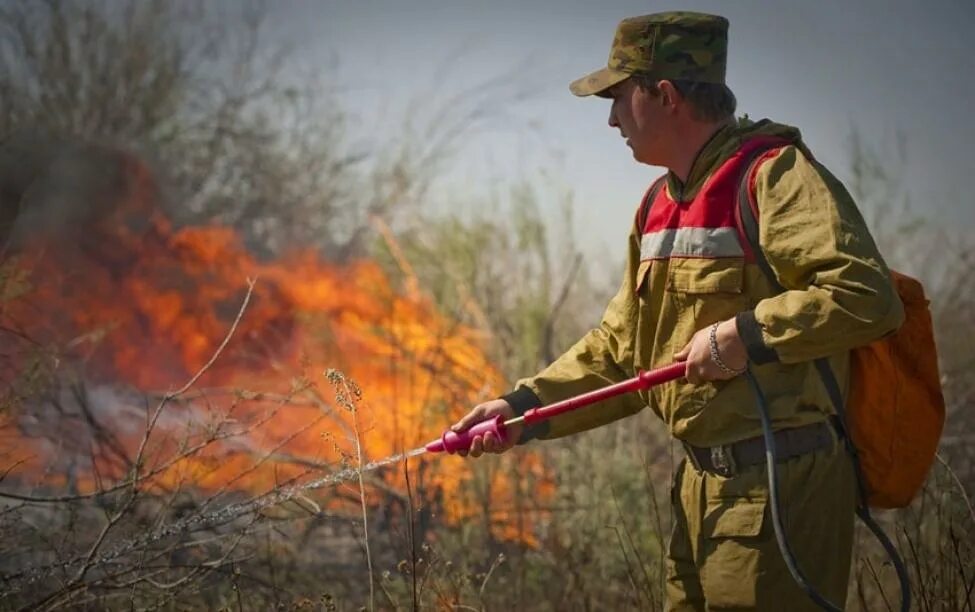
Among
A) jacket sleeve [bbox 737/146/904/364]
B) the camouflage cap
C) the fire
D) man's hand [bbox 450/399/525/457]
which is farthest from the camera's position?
the fire

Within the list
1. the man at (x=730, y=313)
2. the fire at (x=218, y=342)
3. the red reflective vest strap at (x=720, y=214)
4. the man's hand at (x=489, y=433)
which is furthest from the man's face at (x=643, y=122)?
the fire at (x=218, y=342)

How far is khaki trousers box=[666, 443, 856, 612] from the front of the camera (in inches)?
103

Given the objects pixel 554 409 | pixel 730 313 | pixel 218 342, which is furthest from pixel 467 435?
pixel 218 342

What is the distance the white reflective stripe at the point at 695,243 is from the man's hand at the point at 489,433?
1.90 ft

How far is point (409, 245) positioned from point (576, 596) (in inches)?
103

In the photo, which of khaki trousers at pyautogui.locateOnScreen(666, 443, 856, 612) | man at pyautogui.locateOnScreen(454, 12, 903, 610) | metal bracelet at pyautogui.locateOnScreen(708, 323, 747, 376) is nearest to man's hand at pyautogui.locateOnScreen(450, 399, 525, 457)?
man at pyautogui.locateOnScreen(454, 12, 903, 610)

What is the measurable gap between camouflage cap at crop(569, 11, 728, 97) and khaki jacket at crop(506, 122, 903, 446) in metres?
0.18

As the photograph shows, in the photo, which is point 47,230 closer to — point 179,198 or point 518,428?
point 179,198

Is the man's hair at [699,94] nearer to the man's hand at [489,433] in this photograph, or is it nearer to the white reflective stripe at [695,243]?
the white reflective stripe at [695,243]

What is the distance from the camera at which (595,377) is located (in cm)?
315

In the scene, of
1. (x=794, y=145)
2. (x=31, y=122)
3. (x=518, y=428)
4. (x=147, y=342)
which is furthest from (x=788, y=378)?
(x=31, y=122)

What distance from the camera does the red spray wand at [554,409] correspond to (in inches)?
106

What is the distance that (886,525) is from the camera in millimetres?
6121

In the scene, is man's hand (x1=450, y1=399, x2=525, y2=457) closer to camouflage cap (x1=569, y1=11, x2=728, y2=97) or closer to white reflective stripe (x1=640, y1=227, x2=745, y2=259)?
white reflective stripe (x1=640, y1=227, x2=745, y2=259)
